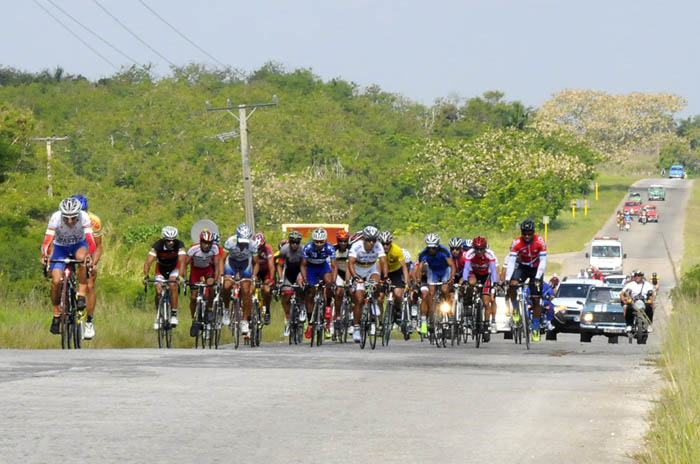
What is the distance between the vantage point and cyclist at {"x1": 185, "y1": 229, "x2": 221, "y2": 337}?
22203 millimetres

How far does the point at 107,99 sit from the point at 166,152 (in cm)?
1999

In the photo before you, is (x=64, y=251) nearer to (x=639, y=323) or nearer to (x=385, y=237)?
(x=385, y=237)

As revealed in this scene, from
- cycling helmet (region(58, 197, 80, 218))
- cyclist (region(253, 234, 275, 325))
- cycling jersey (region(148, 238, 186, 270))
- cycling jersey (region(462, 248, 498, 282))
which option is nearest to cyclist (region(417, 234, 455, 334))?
cycling jersey (region(462, 248, 498, 282))

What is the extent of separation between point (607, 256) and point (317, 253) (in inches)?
2261

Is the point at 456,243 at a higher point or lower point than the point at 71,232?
higher

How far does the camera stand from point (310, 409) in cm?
1097

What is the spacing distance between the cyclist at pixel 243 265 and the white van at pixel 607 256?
57.1 m

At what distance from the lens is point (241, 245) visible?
22.4 meters

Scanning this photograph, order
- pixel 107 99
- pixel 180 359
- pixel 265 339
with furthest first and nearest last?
pixel 107 99
pixel 265 339
pixel 180 359

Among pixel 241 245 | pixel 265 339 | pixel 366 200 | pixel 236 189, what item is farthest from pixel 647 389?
pixel 366 200

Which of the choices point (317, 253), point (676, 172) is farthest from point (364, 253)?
point (676, 172)

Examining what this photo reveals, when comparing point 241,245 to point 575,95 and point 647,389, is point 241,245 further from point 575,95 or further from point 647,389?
point 575,95

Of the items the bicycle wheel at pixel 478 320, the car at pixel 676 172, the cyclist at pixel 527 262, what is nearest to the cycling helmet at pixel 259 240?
the bicycle wheel at pixel 478 320

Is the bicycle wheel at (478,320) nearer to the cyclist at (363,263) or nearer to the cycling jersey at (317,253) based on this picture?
the cyclist at (363,263)
